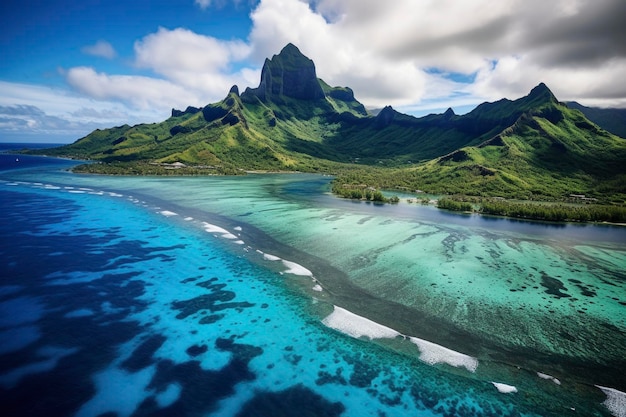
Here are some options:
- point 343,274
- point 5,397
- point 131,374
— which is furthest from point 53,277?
point 343,274

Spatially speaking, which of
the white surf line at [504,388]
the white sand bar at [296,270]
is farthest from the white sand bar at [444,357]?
the white sand bar at [296,270]

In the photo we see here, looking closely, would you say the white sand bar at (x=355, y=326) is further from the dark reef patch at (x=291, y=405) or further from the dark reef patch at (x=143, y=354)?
the dark reef patch at (x=143, y=354)

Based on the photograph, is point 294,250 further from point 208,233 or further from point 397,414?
point 397,414

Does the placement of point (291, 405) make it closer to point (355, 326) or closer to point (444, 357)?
point (355, 326)

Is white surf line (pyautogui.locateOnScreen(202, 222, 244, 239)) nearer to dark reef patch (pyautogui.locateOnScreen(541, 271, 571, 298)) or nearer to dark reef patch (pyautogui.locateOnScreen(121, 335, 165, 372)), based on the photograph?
dark reef patch (pyautogui.locateOnScreen(121, 335, 165, 372))

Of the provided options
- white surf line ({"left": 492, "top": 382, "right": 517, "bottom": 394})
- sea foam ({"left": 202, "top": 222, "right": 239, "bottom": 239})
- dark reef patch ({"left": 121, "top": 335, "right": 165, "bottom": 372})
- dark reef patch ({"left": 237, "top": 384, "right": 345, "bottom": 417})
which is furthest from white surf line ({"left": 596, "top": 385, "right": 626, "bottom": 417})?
sea foam ({"left": 202, "top": 222, "right": 239, "bottom": 239})

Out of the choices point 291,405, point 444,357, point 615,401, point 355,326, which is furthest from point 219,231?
point 615,401

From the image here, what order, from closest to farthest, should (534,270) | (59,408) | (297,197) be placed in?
(59,408) < (534,270) < (297,197)
